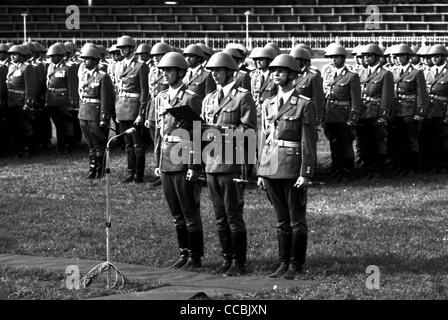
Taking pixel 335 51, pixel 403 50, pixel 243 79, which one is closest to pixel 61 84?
pixel 243 79

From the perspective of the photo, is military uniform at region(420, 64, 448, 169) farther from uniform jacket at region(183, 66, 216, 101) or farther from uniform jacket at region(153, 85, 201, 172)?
uniform jacket at region(153, 85, 201, 172)

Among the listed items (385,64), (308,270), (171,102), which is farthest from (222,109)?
(385,64)

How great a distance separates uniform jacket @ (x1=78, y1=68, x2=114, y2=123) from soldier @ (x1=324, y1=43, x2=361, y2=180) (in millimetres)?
3400

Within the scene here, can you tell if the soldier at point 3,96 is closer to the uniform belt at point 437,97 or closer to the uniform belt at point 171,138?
the uniform belt at point 437,97

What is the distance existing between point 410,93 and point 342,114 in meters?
1.34

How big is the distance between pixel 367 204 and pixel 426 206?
825 mm

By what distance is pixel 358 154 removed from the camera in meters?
19.8

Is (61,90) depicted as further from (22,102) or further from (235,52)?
(235,52)

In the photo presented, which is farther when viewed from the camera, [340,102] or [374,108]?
[374,108]

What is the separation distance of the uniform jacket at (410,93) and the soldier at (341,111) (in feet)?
3.13

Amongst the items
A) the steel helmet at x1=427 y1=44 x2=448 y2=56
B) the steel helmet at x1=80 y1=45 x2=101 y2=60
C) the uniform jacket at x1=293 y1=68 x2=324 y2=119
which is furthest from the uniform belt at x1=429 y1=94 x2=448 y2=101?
the steel helmet at x1=80 y1=45 x2=101 y2=60

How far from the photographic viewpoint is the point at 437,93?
19.6m

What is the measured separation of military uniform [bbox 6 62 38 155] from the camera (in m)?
21.7
